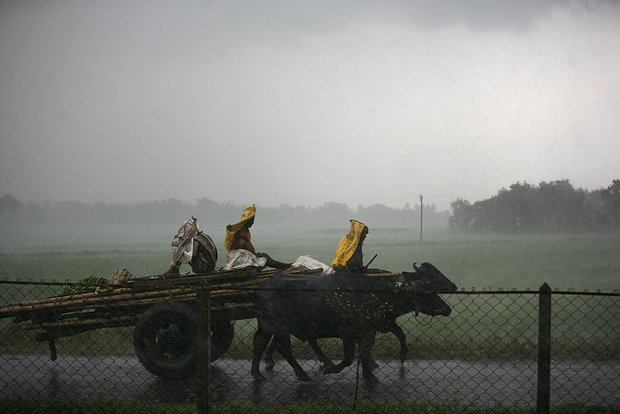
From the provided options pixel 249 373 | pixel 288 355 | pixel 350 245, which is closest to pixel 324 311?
pixel 288 355

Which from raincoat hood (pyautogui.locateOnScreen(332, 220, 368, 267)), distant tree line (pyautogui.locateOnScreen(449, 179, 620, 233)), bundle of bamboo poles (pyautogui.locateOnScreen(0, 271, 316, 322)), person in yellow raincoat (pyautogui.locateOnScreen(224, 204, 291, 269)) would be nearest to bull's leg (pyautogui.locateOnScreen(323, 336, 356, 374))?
raincoat hood (pyautogui.locateOnScreen(332, 220, 368, 267))

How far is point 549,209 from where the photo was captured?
6431 cm

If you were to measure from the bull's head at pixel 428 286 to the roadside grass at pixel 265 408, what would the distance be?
6.25 ft

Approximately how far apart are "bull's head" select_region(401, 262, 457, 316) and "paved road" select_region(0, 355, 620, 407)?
2.97ft

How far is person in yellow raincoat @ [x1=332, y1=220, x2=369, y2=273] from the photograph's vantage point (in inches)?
302

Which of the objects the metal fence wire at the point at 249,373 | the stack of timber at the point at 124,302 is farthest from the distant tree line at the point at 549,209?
the stack of timber at the point at 124,302

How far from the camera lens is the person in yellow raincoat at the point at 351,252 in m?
7.67

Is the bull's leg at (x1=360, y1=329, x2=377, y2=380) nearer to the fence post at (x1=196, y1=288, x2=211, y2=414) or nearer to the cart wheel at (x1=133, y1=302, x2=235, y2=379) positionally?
the cart wheel at (x1=133, y1=302, x2=235, y2=379)

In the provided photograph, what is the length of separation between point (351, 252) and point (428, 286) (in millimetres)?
1271

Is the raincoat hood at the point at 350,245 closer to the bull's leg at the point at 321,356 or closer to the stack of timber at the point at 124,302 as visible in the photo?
the stack of timber at the point at 124,302

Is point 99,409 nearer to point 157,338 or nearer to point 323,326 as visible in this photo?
point 157,338

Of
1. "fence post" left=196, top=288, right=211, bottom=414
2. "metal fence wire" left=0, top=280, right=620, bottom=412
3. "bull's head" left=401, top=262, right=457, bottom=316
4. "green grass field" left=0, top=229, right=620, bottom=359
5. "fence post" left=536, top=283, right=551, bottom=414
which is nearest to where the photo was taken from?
"fence post" left=536, top=283, right=551, bottom=414

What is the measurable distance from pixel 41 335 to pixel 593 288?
23533mm

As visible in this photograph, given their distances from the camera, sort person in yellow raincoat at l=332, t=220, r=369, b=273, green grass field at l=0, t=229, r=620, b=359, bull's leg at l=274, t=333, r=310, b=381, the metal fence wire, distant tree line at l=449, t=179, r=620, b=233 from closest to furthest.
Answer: the metal fence wire, bull's leg at l=274, t=333, r=310, b=381, person in yellow raincoat at l=332, t=220, r=369, b=273, green grass field at l=0, t=229, r=620, b=359, distant tree line at l=449, t=179, r=620, b=233
